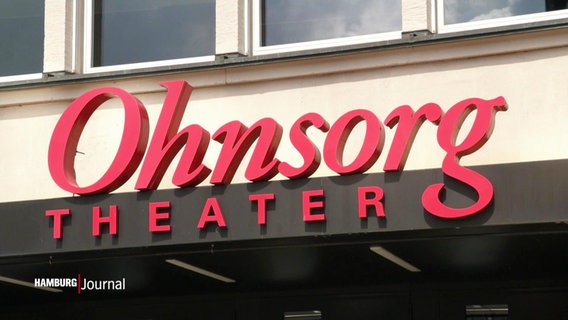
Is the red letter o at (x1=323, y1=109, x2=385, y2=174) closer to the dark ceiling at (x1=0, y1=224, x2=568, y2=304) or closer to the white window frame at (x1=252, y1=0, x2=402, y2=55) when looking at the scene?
the dark ceiling at (x1=0, y1=224, x2=568, y2=304)

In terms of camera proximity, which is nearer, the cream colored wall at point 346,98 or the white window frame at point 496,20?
the cream colored wall at point 346,98

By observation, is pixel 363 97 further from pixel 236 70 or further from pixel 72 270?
pixel 72 270

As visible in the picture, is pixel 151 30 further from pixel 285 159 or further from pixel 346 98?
pixel 346 98

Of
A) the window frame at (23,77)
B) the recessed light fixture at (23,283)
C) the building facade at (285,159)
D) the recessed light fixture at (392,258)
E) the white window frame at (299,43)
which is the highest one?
the white window frame at (299,43)

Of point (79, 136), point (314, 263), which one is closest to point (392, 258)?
point (314, 263)

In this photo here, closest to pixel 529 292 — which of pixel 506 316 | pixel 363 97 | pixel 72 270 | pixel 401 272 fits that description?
pixel 506 316

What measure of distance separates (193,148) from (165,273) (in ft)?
7.03

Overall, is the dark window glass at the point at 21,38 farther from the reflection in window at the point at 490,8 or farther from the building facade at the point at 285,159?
the reflection in window at the point at 490,8

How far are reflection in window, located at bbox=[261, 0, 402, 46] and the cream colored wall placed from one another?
25.3 inches

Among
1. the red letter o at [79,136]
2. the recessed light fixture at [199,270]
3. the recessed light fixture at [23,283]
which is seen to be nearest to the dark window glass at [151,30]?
the red letter o at [79,136]

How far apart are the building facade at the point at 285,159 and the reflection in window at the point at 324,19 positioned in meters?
0.02

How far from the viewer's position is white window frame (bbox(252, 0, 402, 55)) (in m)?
13.7

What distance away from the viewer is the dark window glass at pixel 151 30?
1477 cm

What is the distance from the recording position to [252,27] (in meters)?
14.4
